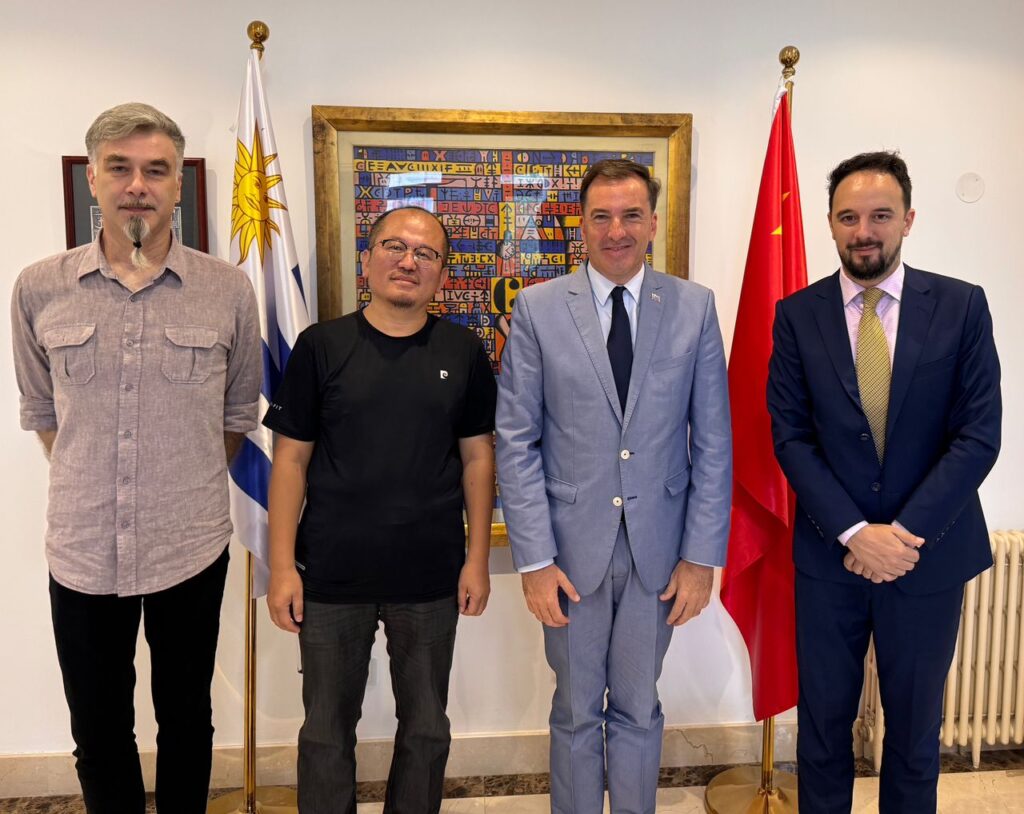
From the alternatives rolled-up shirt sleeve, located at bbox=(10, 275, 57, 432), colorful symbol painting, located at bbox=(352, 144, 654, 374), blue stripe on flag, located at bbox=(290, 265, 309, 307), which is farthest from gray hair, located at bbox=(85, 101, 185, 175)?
colorful symbol painting, located at bbox=(352, 144, 654, 374)

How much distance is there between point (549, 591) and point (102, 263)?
132 cm

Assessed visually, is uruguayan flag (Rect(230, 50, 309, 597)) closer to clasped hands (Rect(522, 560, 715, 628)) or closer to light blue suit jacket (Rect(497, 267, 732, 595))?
light blue suit jacket (Rect(497, 267, 732, 595))

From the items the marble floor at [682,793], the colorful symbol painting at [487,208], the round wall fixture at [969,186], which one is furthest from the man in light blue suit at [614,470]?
the round wall fixture at [969,186]

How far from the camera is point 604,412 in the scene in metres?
1.83

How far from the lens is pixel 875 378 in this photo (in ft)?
6.06

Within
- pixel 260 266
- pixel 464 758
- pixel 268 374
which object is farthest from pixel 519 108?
pixel 464 758

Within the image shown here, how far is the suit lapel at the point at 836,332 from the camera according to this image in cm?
184

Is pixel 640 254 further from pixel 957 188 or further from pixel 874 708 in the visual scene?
pixel 874 708

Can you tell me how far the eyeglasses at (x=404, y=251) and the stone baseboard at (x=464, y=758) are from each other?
1.68 metres

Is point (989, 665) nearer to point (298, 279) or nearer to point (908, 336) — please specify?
point (908, 336)

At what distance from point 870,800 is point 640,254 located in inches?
77.6

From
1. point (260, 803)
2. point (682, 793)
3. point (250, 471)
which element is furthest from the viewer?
point (682, 793)

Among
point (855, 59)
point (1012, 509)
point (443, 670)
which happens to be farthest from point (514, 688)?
point (855, 59)

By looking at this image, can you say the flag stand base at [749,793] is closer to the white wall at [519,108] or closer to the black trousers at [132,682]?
the white wall at [519,108]
